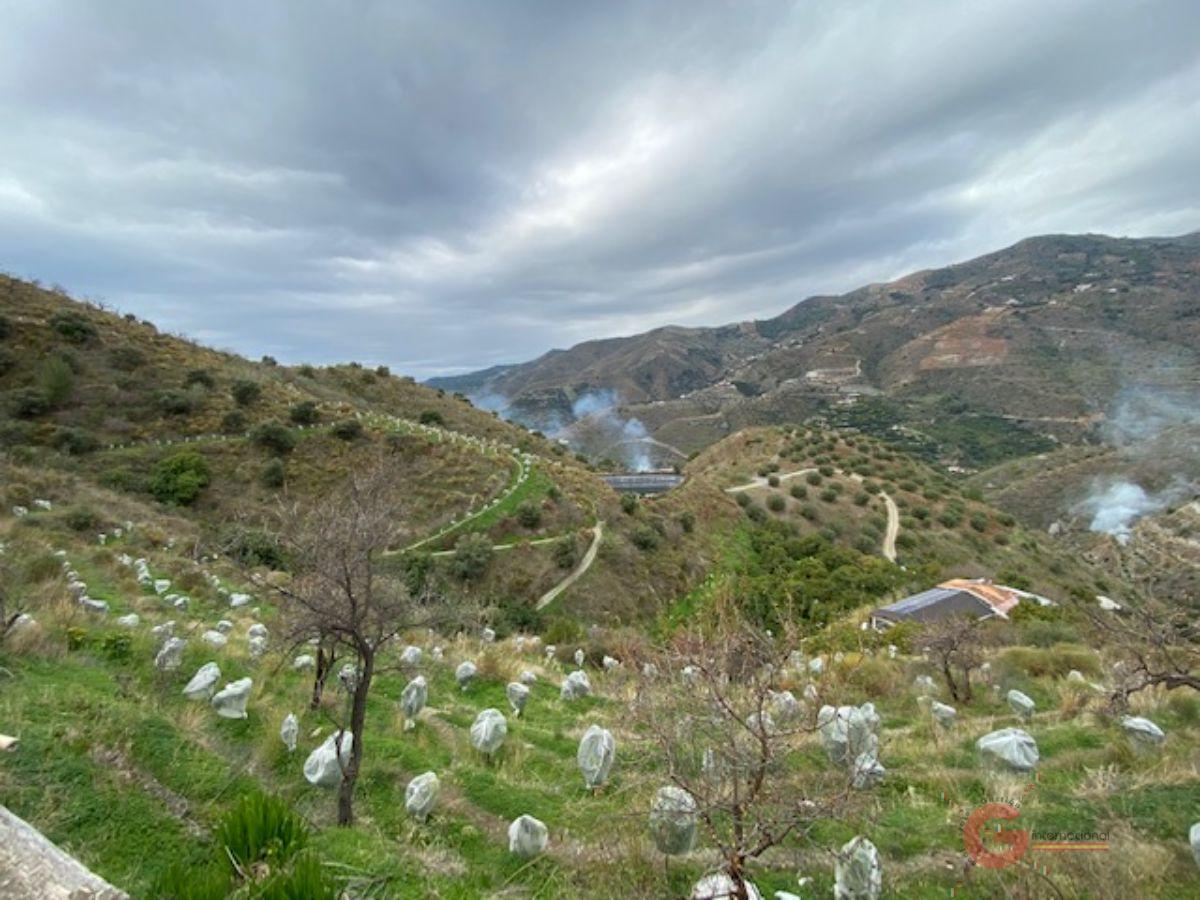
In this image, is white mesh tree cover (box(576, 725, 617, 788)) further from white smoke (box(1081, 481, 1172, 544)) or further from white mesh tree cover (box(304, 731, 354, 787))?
white smoke (box(1081, 481, 1172, 544))

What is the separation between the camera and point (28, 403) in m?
27.8

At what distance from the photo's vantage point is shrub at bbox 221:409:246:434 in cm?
3072

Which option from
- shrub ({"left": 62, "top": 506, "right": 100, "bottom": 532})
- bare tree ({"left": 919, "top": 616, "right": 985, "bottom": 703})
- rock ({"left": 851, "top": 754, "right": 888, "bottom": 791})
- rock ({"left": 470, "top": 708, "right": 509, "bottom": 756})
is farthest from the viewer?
shrub ({"left": 62, "top": 506, "right": 100, "bottom": 532})

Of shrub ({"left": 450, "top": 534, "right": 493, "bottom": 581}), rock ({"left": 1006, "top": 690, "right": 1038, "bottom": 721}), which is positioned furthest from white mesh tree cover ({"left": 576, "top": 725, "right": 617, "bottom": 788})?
shrub ({"left": 450, "top": 534, "right": 493, "bottom": 581})

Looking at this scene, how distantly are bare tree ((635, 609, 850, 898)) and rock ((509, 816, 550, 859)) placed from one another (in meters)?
1.23

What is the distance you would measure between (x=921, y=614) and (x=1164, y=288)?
214 metres

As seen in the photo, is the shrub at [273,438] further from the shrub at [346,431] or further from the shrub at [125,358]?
the shrub at [125,358]

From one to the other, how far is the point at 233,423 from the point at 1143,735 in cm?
3739

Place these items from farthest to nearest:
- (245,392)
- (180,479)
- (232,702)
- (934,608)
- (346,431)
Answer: (245,392) → (346,431) → (180,479) → (934,608) → (232,702)

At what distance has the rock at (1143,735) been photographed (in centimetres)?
629

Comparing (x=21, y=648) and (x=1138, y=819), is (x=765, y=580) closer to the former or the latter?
(x=1138, y=819)

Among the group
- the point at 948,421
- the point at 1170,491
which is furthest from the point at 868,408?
the point at 1170,491

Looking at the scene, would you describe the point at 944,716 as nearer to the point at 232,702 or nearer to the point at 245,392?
the point at 232,702

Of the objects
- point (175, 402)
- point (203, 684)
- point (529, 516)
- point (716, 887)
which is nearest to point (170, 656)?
point (203, 684)
